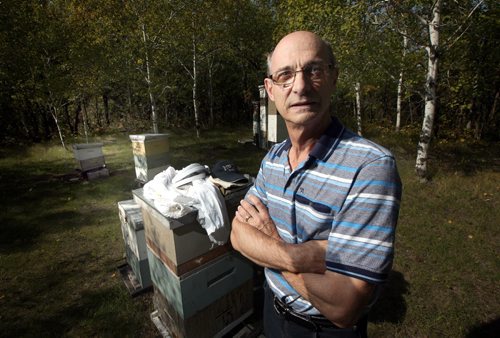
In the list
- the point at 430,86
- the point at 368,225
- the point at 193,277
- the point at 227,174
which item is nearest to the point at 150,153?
the point at 227,174

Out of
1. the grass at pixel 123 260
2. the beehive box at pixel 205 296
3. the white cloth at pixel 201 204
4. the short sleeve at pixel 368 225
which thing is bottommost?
the grass at pixel 123 260

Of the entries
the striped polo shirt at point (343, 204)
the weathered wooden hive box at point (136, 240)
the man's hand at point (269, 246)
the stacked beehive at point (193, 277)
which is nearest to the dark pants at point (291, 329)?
the striped polo shirt at point (343, 204)

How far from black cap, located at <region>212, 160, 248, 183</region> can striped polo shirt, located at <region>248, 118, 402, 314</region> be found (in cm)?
148

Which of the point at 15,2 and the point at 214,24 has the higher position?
the point at 214,24

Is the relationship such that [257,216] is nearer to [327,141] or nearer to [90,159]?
[327,141]

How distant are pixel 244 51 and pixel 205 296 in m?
21.0

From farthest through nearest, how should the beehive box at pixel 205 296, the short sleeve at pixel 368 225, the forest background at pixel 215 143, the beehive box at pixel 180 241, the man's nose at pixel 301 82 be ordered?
the forest background at pixel 215 143
the beehive box at pixel 205 296
the beehive box at pixel 180 241
the man's nose at pixel 301 82
the short sleeve at pixel 368 225

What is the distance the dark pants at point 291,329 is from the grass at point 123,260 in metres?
2.10

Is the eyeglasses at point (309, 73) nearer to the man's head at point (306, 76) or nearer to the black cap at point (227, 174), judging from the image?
the man's head at point (306, 76)

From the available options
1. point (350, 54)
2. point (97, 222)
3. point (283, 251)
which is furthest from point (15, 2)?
point (283, 251)

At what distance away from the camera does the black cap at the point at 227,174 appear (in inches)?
127

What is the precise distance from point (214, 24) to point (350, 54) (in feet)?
36.7

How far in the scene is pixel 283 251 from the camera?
1.58 metres

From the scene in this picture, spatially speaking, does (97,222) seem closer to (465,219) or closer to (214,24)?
(465,219)
